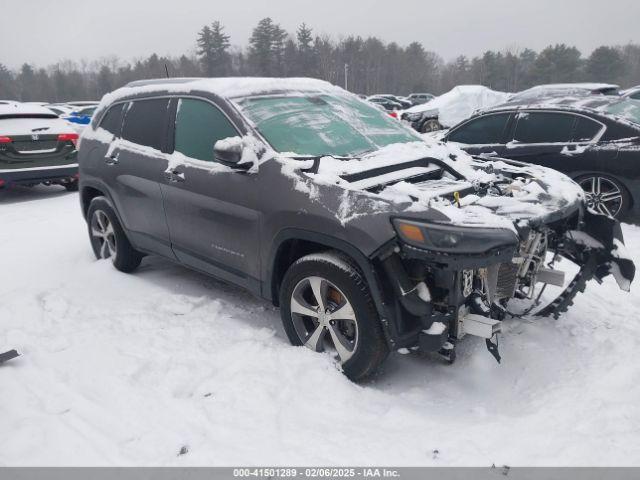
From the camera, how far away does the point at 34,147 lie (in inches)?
343

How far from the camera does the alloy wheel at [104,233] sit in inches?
200

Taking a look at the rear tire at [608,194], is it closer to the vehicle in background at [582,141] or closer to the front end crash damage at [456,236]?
the vehicle in background at [582,141]

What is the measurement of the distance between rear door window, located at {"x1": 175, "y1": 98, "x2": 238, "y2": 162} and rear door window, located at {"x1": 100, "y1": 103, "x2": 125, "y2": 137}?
1.02m

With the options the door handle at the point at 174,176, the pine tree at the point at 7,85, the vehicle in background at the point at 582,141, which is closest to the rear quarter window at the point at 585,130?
the vehicle in background at the point at 582,141

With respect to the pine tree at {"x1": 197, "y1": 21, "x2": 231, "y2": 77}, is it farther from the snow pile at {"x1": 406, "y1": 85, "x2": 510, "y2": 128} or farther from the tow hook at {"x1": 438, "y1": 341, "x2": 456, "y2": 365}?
the tow hook at {"x1": 438, "y1": 341, "x2": 456, "y2": 365}

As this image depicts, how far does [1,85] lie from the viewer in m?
73.1

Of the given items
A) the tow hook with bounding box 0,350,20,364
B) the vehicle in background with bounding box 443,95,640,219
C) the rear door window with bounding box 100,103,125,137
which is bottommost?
the tow hook with bounding box 0,350,20,364

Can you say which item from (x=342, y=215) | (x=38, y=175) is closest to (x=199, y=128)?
(x=342, y=215)

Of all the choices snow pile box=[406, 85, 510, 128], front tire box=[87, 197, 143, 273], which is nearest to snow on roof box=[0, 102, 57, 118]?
front tire box=[87, 197, 143, 273]

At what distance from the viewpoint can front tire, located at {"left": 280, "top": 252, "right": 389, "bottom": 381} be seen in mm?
2908

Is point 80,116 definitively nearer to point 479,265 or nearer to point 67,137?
point 67,137

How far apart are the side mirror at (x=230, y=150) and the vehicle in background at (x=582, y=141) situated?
3756 mm

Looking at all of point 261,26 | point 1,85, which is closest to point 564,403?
point 261,26

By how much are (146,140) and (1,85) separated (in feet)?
279
